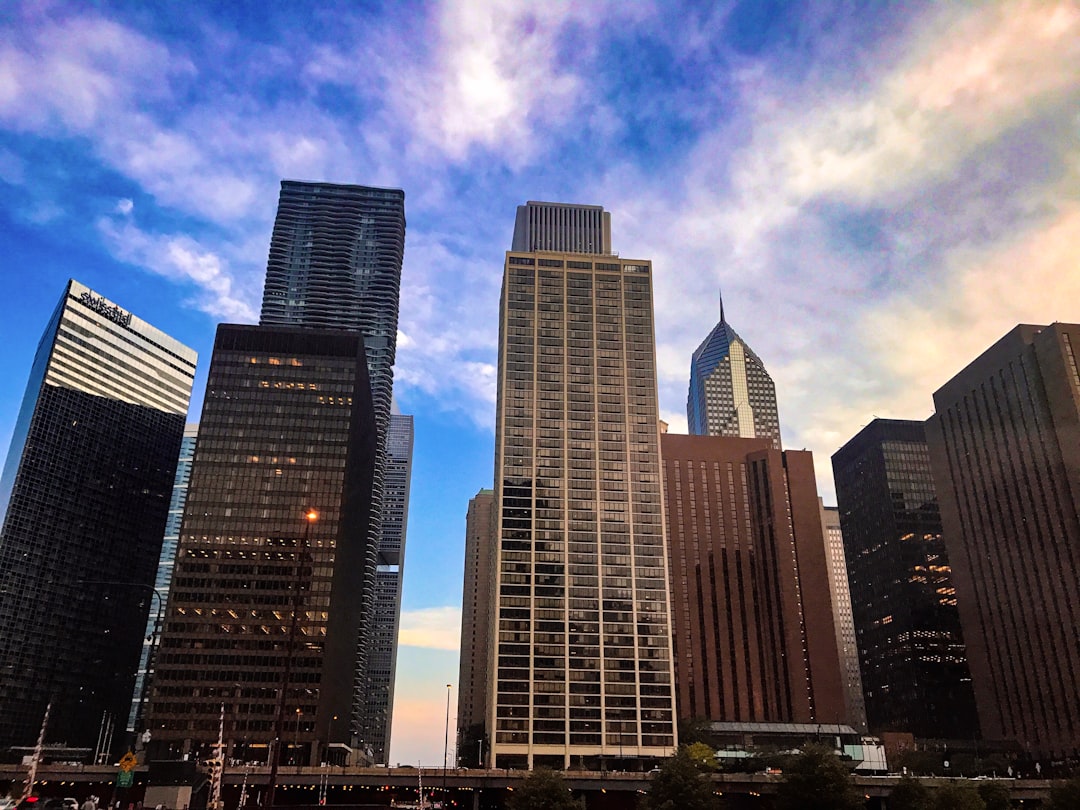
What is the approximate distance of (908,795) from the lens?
10556 cm

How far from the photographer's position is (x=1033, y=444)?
632 ft

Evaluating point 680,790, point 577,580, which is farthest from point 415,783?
point 577,580

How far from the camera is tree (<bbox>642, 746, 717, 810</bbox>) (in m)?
97.2

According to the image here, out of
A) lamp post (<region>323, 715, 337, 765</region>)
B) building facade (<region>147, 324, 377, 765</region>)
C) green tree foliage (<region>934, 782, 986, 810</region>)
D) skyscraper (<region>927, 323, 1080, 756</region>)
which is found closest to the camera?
green tree foliage (<region>934, 782, 986, 810</region>)

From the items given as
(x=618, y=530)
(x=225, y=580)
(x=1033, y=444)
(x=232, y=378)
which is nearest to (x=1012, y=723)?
(x=1033, y=444)

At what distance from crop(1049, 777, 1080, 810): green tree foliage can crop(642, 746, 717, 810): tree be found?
38212 mm

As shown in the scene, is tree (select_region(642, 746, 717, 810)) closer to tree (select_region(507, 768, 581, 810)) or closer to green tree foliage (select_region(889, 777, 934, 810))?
tree (select_region(507, 768, 581, 810))

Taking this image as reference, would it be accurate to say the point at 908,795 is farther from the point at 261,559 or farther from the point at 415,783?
the point at 261,559

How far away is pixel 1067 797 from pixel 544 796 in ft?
194

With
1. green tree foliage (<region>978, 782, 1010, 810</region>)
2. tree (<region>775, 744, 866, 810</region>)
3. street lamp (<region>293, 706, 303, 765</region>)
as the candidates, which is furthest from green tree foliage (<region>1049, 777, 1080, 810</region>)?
street lamp (<region>293, 706, 303, 765</region>)

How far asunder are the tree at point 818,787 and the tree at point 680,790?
983 cm

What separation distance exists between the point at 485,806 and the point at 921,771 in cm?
9334

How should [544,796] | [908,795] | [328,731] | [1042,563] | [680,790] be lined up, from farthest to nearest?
[1042,563], [328,731], [908,795], [680,790], [544,796]

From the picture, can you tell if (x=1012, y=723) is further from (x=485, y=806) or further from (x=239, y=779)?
(x=239, y=779)
